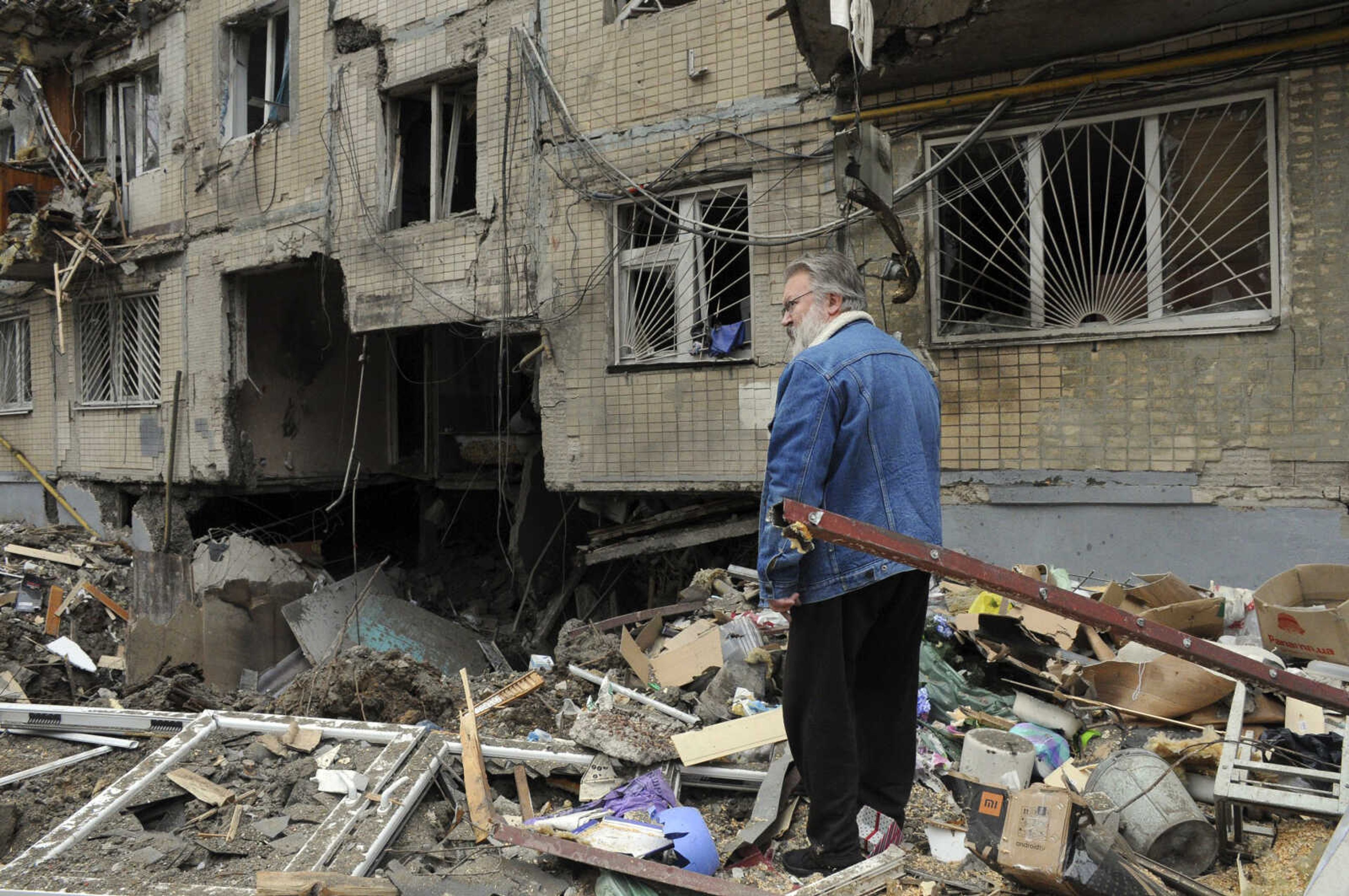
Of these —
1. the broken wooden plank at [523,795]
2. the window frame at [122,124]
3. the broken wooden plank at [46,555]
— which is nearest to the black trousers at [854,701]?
the broken wooden plank at [523,795]

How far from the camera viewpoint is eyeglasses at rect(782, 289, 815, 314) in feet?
9.99

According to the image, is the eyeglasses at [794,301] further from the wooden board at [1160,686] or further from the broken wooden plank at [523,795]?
the wooden board at [1160,686]

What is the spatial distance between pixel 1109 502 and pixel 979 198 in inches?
87.7

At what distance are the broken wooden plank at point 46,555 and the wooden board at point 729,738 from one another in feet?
30.4

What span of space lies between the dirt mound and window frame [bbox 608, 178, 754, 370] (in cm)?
316

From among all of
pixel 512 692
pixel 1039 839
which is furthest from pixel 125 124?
pixel 1039 839

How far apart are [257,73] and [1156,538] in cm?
1065

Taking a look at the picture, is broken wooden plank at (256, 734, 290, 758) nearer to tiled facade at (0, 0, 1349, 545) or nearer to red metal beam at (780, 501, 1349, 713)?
red metal beam at (780, 501, 1349, 713)

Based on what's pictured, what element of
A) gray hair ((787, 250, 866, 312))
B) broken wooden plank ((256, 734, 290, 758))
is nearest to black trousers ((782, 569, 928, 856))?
gray hair ((787, 250, 866, 312))

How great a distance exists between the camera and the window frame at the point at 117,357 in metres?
11.0

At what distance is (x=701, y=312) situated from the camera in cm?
718

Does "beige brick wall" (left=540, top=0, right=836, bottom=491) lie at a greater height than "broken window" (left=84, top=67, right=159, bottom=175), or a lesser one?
lesser

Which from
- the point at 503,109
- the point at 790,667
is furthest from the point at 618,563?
the point at 790,667

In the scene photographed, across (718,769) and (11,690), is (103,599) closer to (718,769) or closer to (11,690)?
(11,690)
